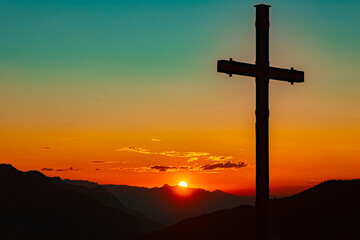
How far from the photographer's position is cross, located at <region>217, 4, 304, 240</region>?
42.0 feet

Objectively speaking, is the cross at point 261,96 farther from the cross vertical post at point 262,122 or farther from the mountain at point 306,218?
the mountain at point 306,218

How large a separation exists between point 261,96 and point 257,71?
1.94ft

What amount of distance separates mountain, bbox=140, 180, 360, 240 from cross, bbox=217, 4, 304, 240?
31877mm

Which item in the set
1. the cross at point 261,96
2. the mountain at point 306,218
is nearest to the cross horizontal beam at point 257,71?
the cross at point 261,96

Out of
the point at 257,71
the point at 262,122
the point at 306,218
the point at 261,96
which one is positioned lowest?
the point at 306,218

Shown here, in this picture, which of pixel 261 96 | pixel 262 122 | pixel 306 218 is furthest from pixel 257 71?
pixel 306 218

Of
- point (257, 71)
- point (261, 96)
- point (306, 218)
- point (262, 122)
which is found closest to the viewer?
point (262, 122)

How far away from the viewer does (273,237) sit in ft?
42.4

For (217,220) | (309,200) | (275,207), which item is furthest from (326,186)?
(217,220)

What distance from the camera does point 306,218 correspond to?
64625 mm

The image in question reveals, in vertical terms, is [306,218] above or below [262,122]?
below

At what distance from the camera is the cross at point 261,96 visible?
1279cm

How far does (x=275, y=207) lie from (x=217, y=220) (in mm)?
15833

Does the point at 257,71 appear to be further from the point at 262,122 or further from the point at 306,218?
the point at 306,218
